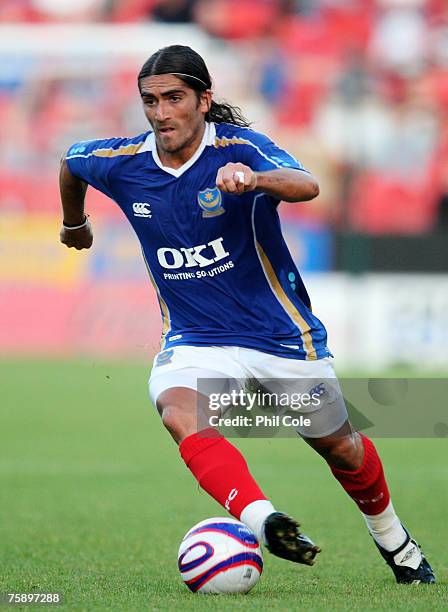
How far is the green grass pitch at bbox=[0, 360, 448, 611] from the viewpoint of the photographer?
4.78 m

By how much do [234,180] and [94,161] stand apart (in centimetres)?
116

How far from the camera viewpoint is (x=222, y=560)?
459 cm

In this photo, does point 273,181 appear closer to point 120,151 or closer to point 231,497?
point 120,151

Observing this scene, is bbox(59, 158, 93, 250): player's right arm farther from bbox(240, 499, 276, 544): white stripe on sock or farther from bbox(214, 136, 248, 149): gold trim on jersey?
bbox(240, 499, 276, 544): white stripe on sock

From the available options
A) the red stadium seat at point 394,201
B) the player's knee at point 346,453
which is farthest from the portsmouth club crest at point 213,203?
the red stadium seat at point 394,201

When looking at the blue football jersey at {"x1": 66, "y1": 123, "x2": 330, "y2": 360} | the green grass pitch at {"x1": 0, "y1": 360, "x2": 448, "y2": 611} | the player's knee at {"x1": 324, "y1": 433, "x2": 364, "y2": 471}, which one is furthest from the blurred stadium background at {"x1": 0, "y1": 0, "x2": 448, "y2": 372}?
the blue football jersey at {"x1": 66, "y1": 123, "x2": 330, "y2": 360}

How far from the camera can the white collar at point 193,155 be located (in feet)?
17.0

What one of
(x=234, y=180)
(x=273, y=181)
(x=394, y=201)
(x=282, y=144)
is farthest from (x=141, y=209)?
(x=282, y=144)

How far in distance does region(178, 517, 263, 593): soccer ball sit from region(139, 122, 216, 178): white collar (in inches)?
61.5

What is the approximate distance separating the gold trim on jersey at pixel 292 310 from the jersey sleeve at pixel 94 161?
851 mm

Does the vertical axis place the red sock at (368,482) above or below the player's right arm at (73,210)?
below

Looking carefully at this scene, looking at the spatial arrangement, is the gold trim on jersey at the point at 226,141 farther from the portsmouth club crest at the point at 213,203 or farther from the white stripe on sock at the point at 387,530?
the white stripe on sock at the point at 387,530

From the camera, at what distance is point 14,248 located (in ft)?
61.7

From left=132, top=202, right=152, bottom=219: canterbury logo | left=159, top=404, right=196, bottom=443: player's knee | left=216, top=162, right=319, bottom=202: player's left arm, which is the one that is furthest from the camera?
left=132, top=202, right=152, bottom=219: canterbury logo
